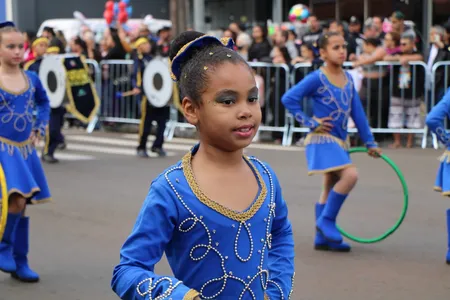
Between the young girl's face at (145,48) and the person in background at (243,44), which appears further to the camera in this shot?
the person in background at (243,44)

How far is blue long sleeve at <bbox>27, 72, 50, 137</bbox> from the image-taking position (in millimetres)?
7043

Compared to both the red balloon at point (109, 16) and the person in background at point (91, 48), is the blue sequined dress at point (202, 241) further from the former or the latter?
the red balloon at point (109, 16)

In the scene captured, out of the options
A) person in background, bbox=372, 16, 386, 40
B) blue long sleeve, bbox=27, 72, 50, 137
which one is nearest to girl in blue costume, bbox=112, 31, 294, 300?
blue long sleeve, bbox=27, 72, 50, 137

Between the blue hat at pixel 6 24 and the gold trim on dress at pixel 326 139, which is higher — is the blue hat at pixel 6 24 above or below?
above

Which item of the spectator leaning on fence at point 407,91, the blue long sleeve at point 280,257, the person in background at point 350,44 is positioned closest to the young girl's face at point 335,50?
the blue long sleeve at point 280,257

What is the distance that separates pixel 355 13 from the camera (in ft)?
65.8

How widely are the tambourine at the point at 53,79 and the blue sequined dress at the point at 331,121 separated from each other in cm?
707

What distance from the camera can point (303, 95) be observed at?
786 centimetres

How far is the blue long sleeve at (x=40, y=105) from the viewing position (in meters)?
7.04

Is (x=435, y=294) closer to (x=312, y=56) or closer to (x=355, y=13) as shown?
(x=312, y=56)

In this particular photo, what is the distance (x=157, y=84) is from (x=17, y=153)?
7.68 metres

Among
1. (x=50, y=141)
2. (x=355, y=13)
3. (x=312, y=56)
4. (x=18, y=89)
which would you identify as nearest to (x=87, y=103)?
(x=50, y=141)

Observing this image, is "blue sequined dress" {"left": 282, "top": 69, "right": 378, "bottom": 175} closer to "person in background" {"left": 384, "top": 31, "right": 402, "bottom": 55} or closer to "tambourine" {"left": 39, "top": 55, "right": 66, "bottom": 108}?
"person in background" {"left": 384, "top": 31, "right": 402, "bottom": 55}

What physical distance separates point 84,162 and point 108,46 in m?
5.18
